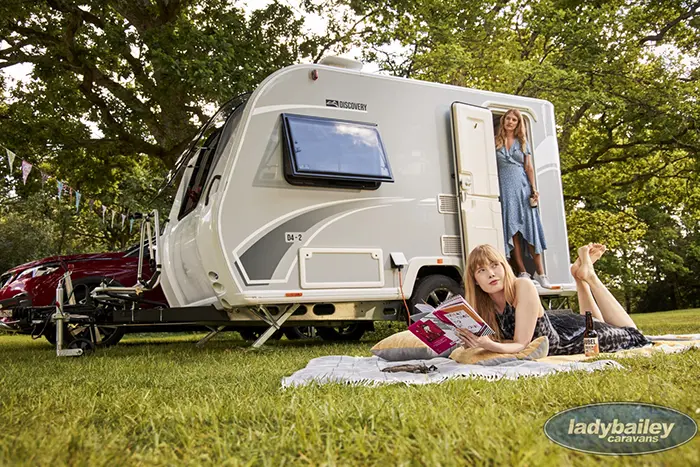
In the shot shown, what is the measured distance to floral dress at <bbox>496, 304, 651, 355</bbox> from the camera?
4.63 metres

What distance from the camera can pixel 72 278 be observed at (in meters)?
8.38

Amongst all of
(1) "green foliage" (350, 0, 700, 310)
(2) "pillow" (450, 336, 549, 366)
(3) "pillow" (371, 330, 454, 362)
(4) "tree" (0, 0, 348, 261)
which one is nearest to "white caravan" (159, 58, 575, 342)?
(3) "pillow" (371, 330, 454, 362)

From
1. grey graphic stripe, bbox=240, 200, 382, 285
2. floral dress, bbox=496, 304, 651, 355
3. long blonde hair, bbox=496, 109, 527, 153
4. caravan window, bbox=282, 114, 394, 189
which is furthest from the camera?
long blonde hair, bbox=496, 109, 527, 153

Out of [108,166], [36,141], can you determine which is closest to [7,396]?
[36,141]

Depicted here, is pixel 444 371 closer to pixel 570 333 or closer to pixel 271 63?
pixel 570 333

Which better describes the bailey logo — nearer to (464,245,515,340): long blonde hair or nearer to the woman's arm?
(464,245,515,340): long blonde hair

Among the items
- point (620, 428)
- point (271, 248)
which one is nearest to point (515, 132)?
point (271, 248)

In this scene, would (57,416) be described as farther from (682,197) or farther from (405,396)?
(682,197)

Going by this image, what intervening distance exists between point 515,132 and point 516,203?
3.15 ft

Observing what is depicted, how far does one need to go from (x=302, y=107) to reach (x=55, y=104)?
27.1 feet

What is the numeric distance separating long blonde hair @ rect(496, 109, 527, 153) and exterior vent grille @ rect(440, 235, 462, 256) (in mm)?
1450

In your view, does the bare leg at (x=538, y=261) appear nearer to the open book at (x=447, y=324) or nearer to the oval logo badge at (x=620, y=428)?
the open book at (x=447, y=324)

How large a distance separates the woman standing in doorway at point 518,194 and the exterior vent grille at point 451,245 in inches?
26.5

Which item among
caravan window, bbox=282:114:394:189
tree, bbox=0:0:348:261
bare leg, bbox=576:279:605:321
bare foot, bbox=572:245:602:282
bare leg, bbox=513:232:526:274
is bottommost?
bare leg, bbox=576:279:605:321
